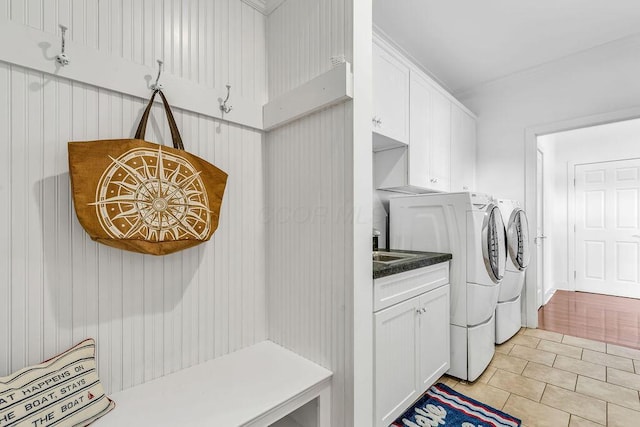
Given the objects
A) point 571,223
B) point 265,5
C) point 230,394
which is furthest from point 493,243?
point 571,223

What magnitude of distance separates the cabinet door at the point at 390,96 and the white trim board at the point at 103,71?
962 mm

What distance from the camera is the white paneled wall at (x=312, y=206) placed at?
120cm

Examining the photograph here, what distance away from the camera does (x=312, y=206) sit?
1336mm

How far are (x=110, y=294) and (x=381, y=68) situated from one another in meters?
1.99

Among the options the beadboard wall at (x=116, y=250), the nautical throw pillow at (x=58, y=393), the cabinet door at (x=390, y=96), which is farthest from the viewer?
the cabinet door at (x=390, y=96)

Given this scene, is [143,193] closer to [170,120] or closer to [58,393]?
[170,120]

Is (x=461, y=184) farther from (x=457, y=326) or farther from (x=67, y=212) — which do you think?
(x=67, y=212)

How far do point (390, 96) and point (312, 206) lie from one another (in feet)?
4.03

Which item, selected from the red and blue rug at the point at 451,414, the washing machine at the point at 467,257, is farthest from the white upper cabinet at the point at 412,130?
the red and blue rug at the point at 451,414

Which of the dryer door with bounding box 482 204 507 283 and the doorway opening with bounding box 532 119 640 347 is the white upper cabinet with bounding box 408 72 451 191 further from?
the doorway opening with bounding box 532 119 640 347

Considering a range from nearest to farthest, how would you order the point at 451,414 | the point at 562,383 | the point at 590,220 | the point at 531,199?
1. the point at 451,414
2. the point at 562,383
3. the point at 531,199
4. the point at 590,220

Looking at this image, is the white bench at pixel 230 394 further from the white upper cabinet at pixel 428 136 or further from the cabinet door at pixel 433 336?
the white upper cabinet at pixel 428 136

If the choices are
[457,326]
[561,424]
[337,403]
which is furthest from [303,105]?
[561,424]

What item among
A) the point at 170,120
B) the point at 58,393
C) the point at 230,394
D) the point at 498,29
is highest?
the point at 498,29
